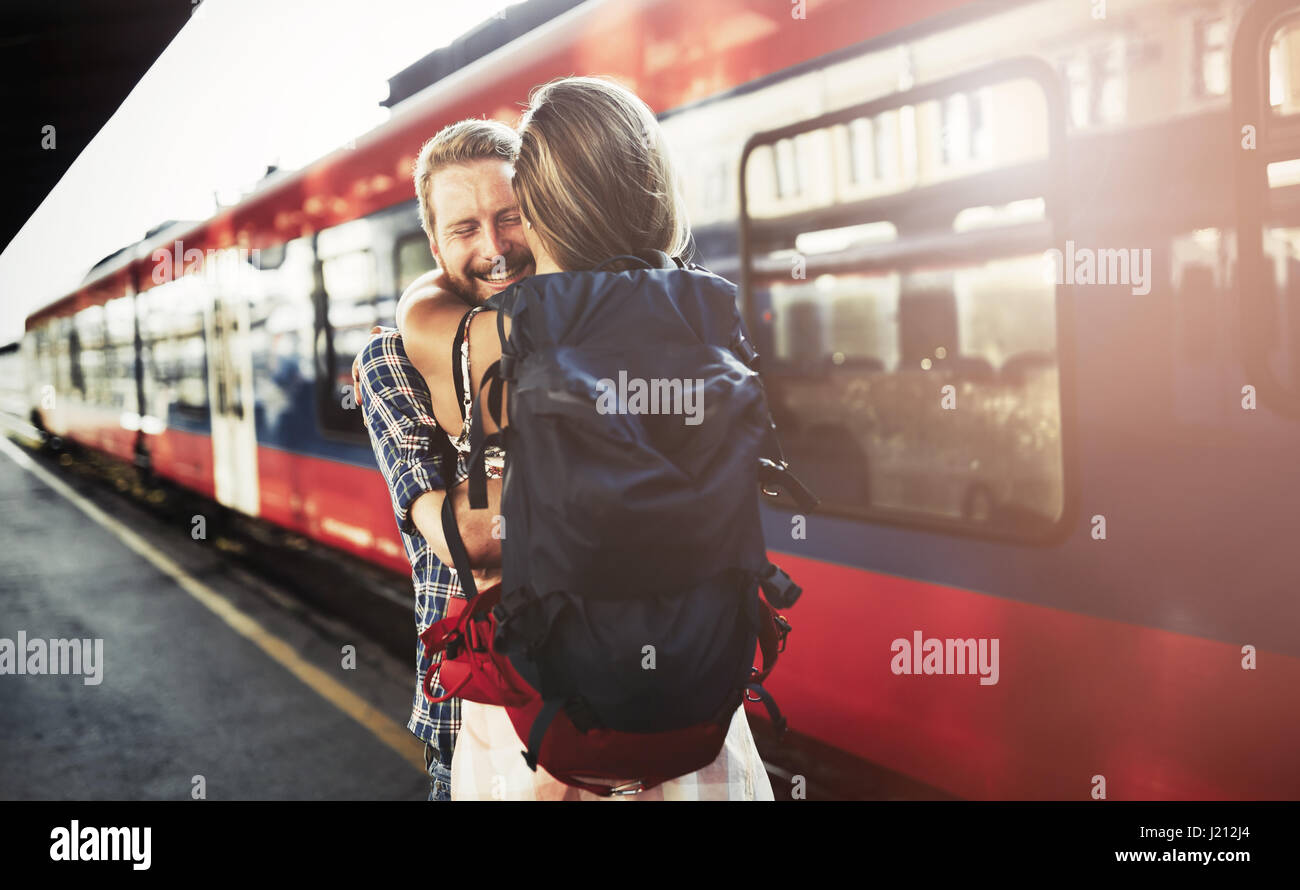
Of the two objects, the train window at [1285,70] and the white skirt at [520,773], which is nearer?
the white skirt at [520,773]

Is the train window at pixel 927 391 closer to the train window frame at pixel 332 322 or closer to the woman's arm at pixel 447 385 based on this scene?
the woman's arm at pixel 447 385

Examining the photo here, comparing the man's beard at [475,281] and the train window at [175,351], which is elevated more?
the train window at [175,351]

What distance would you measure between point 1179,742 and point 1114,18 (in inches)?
65.5

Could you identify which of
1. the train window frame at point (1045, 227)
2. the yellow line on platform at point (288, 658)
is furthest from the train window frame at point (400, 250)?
the train window frame at point (1045, 227)

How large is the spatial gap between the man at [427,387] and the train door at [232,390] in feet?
21.2

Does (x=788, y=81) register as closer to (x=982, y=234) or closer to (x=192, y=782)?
(x=982, y=234)

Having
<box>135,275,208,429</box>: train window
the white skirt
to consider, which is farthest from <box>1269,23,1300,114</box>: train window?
<box>135,275,208,429</box>: train window

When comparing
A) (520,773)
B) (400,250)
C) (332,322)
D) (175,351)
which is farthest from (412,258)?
(175,351)

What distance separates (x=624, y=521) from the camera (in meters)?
1.13

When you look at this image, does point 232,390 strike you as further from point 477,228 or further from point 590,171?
point 590,171

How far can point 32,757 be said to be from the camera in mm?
3859

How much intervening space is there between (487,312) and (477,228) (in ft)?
0.71

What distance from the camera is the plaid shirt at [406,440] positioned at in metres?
1.31
